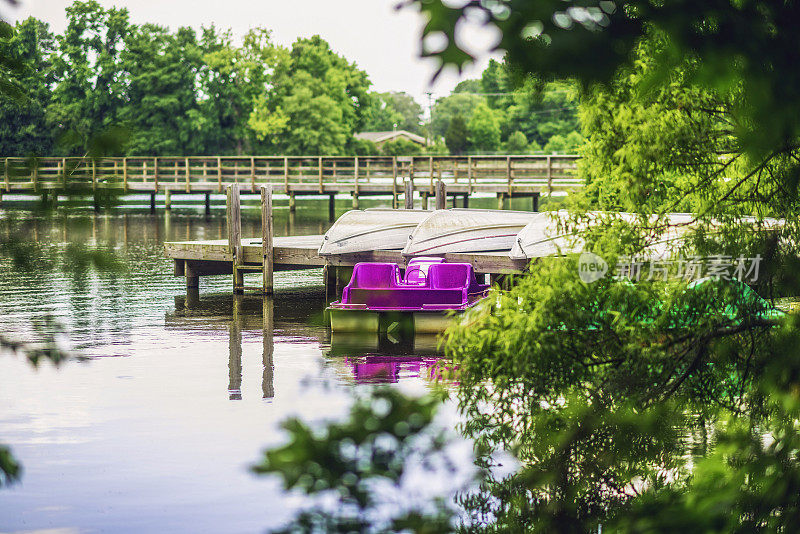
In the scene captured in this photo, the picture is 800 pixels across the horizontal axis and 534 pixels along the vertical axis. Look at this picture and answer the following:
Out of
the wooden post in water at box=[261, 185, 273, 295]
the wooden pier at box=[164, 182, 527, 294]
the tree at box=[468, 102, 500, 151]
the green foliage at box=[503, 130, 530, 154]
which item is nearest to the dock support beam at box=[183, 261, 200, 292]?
the wooden pier at box=[164, 182, 527, 294]

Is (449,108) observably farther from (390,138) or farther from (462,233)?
(462,233)

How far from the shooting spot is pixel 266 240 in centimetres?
2244

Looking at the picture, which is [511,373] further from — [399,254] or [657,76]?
[399,254]

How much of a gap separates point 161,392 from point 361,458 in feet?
38.9

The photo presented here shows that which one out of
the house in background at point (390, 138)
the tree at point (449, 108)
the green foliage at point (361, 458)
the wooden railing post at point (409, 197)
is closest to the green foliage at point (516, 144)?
the house in background at point (390, 138)

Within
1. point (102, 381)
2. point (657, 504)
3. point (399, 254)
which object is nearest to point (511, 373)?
point (657, 504)

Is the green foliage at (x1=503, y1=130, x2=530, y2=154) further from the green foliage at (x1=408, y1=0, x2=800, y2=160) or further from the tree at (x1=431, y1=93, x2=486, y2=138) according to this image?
the green foliage at (x1=408, y1=0, x2=800, y2=160)

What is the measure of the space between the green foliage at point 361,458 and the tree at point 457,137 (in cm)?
9191

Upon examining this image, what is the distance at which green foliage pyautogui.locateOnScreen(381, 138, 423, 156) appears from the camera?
9331cm

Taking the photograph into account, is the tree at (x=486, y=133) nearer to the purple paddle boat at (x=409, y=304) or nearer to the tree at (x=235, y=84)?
the tree at (x=235, y=84)

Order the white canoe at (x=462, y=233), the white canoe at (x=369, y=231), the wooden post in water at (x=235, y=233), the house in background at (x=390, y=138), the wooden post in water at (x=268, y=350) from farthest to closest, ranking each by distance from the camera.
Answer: the house in background at (x=390, y=138), the wooden post in water at (x=235, y=233), the white canoe at (x=369, y=231), the white canoe at (x=462, y=233), the wooden post in water at (x=268, y=350)

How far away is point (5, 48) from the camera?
4152 millimetres

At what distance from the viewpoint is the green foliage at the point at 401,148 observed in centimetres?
9331

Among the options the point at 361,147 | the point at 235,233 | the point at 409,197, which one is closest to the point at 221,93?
the point at 361,147
